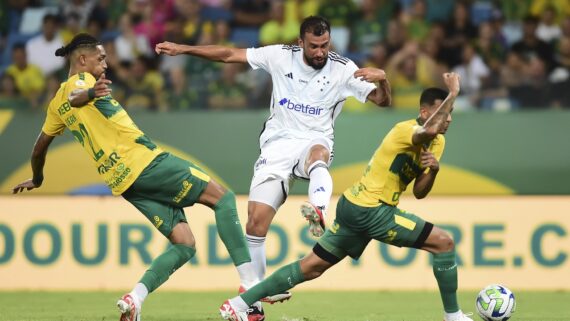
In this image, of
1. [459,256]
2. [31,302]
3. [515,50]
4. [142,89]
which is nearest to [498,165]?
[459,256]

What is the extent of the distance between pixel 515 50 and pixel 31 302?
7.12 meters

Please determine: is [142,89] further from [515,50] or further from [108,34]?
[515,50]

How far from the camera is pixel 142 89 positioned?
13.7m

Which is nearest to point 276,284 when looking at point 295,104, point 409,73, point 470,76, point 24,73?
point 295,104

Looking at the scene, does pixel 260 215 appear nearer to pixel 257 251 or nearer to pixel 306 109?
pixel 257 251

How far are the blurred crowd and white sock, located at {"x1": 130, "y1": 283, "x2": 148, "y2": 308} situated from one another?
16.0 feet

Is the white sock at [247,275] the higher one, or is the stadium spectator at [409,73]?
the stadium spectator at [409,73]

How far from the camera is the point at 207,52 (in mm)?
9953

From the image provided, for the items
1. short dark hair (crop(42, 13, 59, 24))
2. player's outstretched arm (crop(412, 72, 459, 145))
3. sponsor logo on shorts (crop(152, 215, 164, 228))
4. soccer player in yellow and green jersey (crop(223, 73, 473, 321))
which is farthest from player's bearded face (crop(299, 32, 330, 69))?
short dark hair (crop(42, 13, 59, 24))

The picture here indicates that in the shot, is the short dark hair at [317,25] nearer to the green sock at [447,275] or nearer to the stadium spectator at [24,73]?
the green sock at [447,275]

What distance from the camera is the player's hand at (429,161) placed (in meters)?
8.54

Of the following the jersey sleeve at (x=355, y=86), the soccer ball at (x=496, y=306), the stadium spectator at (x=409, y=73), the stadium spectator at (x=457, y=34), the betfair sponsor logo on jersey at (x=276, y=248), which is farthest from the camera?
the stadium spectator at (x=457, y=34)

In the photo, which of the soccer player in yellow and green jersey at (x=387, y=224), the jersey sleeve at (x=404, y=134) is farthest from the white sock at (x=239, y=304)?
the jersey sleeve at (x=404, y=134)

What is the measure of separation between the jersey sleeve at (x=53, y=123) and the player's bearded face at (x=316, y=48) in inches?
86.3
